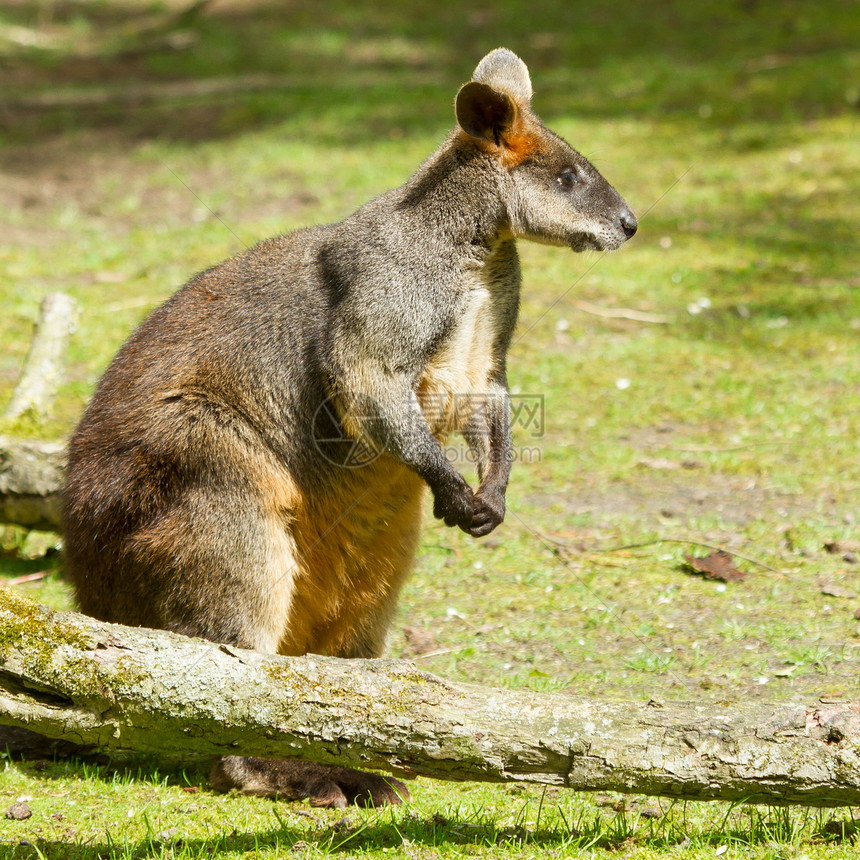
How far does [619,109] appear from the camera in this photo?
11.6 meters

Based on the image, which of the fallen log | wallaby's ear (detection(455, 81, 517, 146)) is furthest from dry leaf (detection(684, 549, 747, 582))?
wallaby's ear (detection(455, 81, 517, 146))

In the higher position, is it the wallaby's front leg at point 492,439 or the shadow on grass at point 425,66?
the shadow on grass at point 425,66

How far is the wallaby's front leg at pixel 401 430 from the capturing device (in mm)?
3559

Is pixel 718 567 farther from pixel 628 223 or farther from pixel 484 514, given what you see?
pixel 628 223

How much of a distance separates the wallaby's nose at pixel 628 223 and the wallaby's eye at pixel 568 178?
0.70ft

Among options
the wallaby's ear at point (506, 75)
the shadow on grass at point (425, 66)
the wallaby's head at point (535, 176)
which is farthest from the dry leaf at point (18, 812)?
the shadow on grass at point (425, 66)

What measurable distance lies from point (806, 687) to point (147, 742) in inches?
92.7

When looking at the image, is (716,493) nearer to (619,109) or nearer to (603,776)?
(603,776)

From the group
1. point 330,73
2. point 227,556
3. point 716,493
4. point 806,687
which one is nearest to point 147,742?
point 227,556

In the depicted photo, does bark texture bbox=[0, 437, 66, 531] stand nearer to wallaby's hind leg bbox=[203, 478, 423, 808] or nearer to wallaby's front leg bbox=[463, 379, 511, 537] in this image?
wallaby's hind leg bbox=[203, 478, 423, 808]

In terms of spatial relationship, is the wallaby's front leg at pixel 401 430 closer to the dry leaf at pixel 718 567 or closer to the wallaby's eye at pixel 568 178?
the wallaby's eye at pixel 568 178

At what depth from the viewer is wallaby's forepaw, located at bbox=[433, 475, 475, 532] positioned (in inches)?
143

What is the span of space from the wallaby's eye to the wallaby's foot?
2.13m

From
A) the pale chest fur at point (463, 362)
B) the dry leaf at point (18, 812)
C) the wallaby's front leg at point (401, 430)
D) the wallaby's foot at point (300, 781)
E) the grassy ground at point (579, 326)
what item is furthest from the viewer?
the pale chest fur at point (463, 362)
